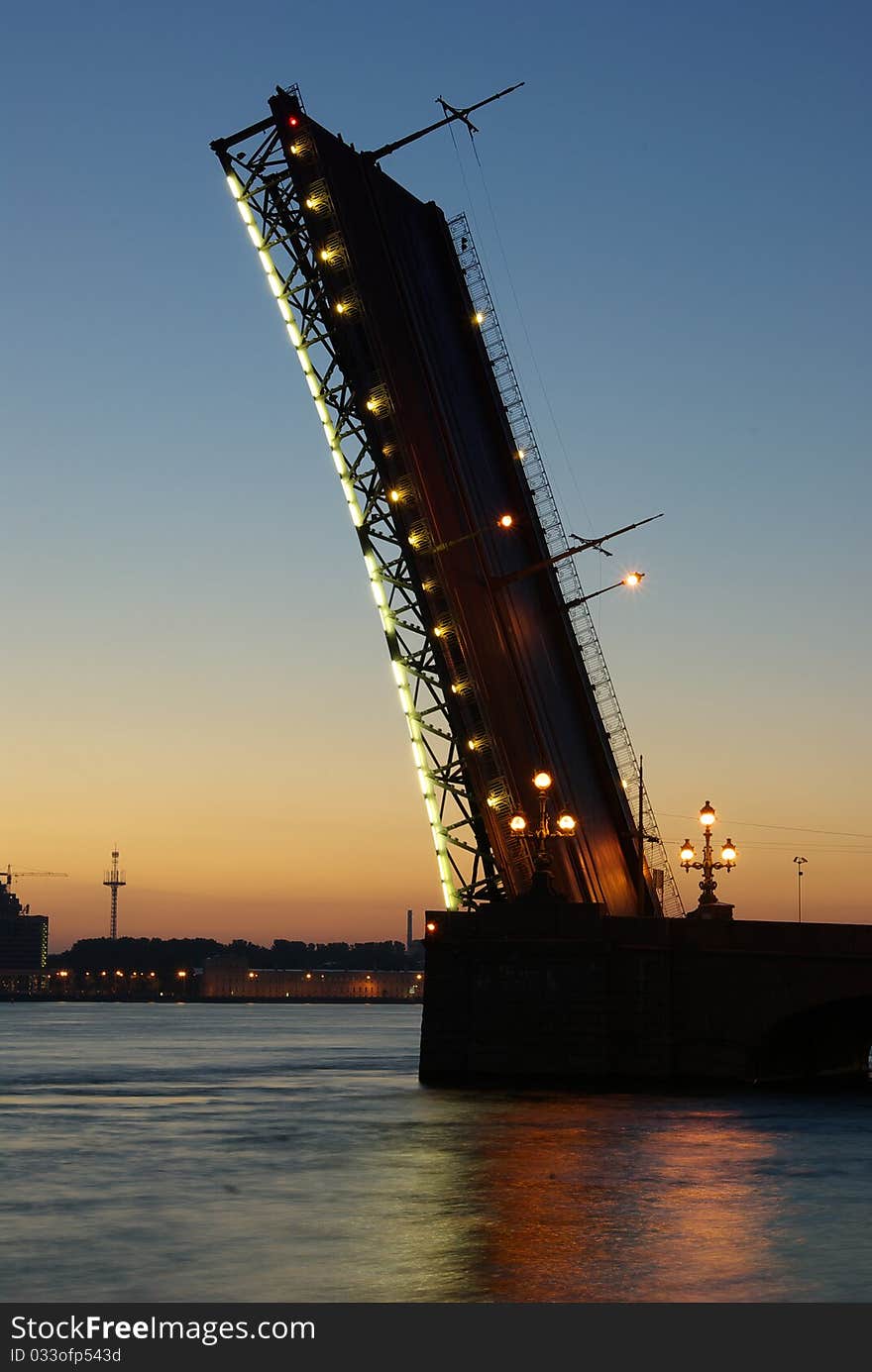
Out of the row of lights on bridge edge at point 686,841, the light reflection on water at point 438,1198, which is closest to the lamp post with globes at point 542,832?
the row of lights on bridge edge at point 686,841

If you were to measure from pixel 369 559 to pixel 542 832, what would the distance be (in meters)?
7.51

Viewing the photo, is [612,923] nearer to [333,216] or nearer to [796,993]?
[796,993]

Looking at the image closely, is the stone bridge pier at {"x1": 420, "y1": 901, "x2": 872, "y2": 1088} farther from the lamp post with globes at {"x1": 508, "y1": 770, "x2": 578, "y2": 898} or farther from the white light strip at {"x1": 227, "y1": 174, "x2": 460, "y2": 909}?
the white light strip at {"x1": 227, "y1": 174, "x2": 460, "y2": 909}

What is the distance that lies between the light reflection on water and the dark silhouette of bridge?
1917 millimetres

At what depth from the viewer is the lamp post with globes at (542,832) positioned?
36969 millimetres

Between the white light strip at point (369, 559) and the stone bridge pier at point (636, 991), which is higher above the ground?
the white light strip at point (369, 559)

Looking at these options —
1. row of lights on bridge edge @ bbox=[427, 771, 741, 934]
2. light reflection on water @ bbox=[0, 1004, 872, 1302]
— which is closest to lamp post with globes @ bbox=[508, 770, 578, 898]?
row of lights on bridge edge @ bbox=[427, 771, 741, 934]

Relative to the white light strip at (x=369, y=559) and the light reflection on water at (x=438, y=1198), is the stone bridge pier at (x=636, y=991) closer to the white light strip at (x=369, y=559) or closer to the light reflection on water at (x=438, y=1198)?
the light reflection on water at (x=438, y=1198)

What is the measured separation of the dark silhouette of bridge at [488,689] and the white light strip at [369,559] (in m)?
0.05

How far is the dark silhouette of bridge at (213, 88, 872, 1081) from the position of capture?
36.0 m

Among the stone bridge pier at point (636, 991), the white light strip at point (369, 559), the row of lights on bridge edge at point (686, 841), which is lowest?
the stone bridge pier at point (636, 991)

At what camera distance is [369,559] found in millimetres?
39719

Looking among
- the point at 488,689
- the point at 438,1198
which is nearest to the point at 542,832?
the point at 488,689

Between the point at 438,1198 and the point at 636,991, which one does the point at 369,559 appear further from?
the point at 438,1198
